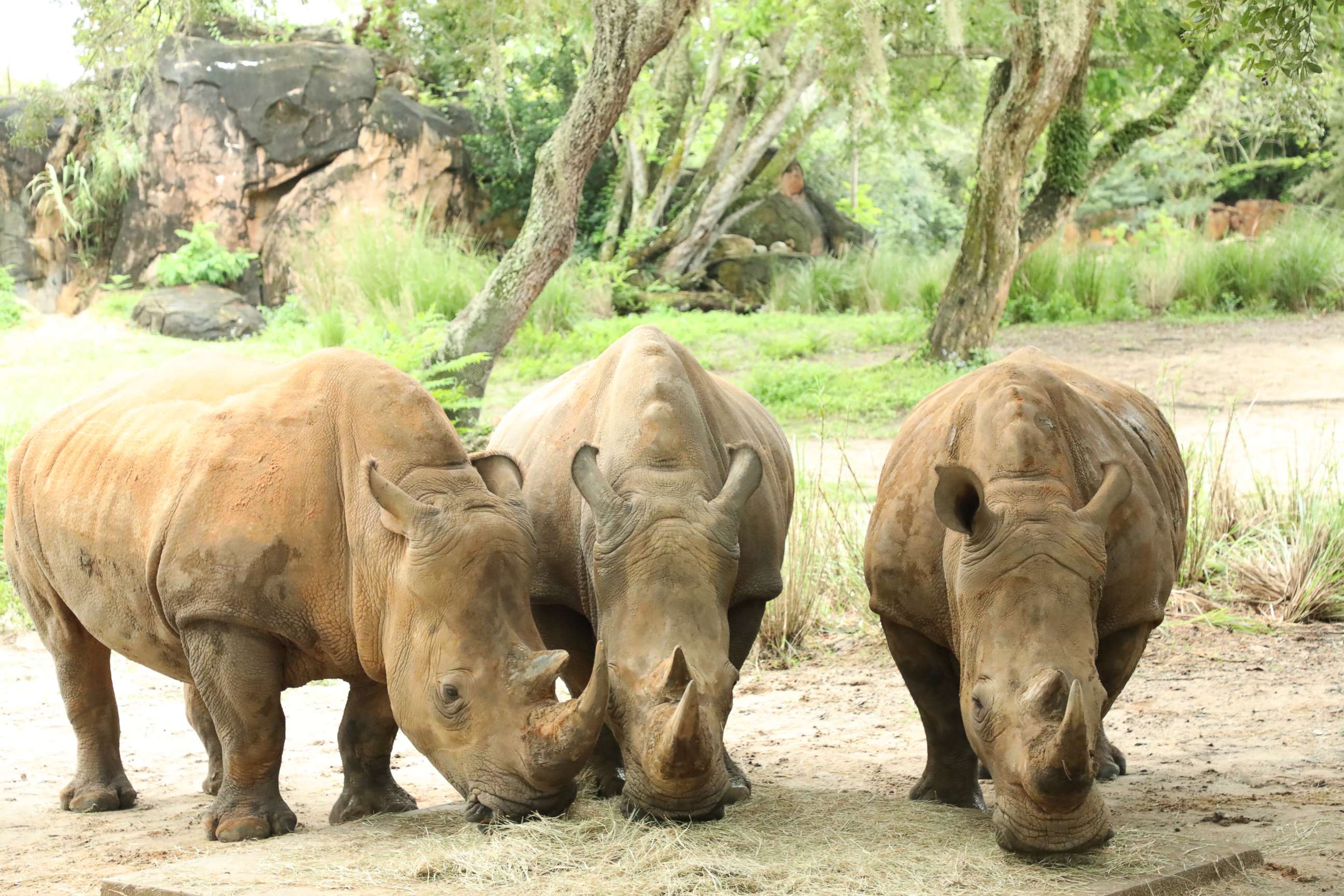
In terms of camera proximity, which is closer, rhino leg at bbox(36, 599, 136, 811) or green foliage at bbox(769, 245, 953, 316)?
rhino leg at bbox(36, 599, 136, 811)

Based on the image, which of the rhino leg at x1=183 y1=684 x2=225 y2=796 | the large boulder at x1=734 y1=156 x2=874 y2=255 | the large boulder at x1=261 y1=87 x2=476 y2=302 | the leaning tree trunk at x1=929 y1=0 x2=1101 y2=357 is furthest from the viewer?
the large boulder at x1=734 y1=156 x2=874 y2=255

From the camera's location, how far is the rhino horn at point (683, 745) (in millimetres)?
4160

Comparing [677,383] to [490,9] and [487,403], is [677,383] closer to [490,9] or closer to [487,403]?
[490,9]

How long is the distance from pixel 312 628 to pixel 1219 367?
12593 mm

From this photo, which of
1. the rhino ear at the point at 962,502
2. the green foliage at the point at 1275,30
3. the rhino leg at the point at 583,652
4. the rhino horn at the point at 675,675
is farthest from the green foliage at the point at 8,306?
the rhino ear at the point at 962,502

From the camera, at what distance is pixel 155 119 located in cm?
2033

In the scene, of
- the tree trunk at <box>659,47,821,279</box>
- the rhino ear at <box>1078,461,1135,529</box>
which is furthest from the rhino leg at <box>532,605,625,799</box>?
the tree trunk at <box>659,47,821,279</box>

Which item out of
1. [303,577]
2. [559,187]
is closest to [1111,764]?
[303,577]

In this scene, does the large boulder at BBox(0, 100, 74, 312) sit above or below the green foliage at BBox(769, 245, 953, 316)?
above

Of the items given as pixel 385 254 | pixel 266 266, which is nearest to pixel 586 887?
pixel 385 254

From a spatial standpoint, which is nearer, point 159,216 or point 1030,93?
point 1030,93

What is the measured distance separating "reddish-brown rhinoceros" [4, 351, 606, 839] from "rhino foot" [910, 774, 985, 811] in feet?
4.89

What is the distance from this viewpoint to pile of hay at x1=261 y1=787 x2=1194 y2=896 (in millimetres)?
4094

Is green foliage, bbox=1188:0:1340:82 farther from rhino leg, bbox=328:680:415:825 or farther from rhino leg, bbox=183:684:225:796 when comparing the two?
rhino leg, bbox=183:684:225:796
